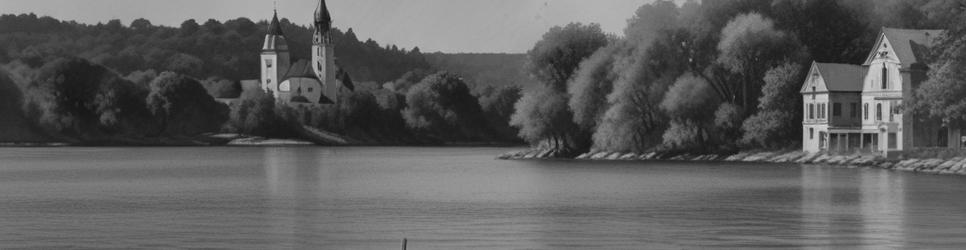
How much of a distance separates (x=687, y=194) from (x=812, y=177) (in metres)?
16.1

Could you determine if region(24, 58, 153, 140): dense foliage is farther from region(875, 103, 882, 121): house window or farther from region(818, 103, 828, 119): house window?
region(875, 103, 882, 121): house window

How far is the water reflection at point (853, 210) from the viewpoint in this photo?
40.2m

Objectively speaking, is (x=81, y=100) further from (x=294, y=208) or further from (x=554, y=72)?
(x=294, y=208)

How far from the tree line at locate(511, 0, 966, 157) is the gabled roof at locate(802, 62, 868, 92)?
6.13 ft

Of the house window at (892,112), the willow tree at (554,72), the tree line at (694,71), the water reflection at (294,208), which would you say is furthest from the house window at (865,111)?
the water reflection at (294,208)

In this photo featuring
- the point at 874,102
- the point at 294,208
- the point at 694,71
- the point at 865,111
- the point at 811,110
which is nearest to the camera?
the point at 294,208

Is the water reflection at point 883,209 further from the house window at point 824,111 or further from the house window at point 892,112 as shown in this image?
the house window at point 824,111

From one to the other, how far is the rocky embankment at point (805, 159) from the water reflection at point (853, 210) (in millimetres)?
3421

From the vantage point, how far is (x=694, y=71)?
10469cm

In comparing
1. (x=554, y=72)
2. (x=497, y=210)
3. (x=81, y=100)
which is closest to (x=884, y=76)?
(x=554, y=72)

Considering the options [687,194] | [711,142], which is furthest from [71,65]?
[687,194]

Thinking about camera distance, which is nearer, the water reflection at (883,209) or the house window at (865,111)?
the water reflection at (883,209)

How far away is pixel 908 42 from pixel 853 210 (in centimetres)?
4497

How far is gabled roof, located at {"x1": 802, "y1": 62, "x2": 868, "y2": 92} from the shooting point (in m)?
99.4
